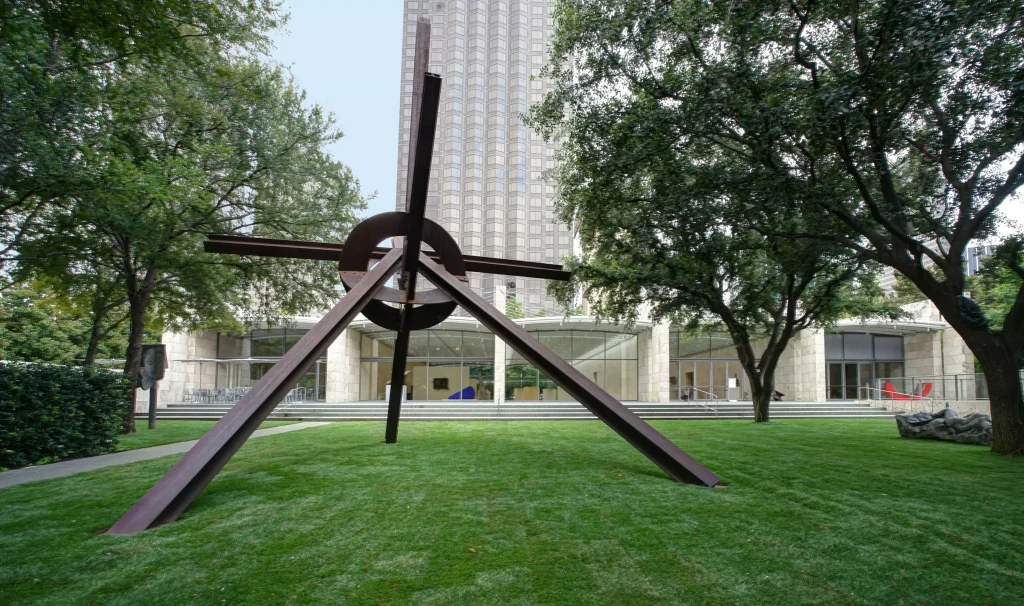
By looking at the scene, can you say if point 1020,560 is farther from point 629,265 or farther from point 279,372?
point 629,265

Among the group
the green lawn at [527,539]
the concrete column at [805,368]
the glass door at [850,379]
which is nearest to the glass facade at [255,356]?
the green lawn at [527,539]

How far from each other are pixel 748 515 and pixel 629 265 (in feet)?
43.1

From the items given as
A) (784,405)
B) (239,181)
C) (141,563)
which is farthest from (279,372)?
(784,405)

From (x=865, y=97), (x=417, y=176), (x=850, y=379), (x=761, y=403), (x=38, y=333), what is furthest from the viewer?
(x=850, y=379)

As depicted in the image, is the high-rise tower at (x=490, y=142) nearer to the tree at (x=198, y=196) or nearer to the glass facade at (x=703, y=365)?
the glass facade at (x=703, y=365)

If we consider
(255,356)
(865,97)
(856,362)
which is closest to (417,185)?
(865,97)

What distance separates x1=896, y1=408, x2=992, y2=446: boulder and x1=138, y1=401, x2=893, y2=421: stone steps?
37.8 feet

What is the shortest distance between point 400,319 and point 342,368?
2133 centimetres

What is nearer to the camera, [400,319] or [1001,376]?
[1001,376]

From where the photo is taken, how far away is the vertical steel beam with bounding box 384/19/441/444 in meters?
5.58

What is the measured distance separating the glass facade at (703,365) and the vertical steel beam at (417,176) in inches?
1018

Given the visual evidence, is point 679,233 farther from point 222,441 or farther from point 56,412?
point 56,412

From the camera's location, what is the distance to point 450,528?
465 centimetres

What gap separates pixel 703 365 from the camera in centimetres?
3388
